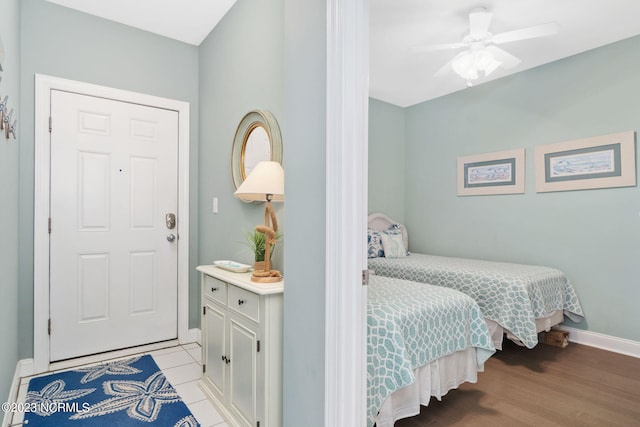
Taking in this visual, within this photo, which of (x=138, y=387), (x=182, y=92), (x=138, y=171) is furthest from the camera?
(x=182, y=92)

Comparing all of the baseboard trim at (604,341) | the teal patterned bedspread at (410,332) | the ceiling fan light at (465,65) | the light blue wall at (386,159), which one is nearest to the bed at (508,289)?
the baseboard trim at (604,341)

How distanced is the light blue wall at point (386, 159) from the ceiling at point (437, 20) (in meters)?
1.15

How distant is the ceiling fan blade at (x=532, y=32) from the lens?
2316 mm

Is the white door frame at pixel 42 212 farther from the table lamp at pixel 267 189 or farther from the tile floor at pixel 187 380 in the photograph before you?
the table lamp at pixel 267 189

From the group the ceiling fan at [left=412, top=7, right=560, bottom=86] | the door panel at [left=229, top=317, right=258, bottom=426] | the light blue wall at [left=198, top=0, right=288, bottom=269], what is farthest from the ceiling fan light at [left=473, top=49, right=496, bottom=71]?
the door panel at [left=229, top=317, right=258, bottom=426]

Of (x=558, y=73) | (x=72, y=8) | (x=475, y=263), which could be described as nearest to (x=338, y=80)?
(x=72, y=8)

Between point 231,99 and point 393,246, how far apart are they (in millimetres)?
2489

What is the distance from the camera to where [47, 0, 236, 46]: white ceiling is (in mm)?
2627

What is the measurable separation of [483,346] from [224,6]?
9.79ft

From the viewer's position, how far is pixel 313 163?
1.43 m

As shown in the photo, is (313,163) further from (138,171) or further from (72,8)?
(72,8)

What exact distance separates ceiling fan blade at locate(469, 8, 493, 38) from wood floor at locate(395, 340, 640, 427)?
8.46 feet

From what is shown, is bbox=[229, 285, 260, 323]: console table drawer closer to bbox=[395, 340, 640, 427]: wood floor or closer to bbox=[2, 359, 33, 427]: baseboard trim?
bbox=[395, 340, 640, 427]: wood floor

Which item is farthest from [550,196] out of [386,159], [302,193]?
[302,193]
